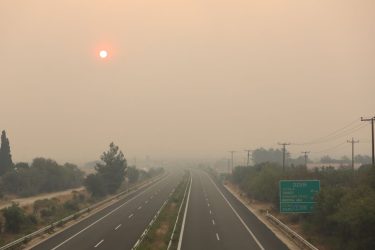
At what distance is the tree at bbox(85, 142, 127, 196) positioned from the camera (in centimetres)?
8300

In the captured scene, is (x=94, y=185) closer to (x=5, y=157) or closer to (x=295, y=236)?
(x=5, y=157)

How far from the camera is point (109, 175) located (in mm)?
89688

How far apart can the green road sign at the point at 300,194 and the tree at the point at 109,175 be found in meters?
49.2

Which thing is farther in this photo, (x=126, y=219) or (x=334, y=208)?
(x=126, y=219)

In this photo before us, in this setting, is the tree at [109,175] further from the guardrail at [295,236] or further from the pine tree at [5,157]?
the guardrail at [295,236]

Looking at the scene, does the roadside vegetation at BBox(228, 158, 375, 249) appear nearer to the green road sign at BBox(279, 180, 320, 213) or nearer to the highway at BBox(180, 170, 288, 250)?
the green road sign at BBox(279, 180, 320, 213)

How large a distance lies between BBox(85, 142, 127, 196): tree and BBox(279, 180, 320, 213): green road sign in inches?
1936

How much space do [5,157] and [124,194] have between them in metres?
32.6

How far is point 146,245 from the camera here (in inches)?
1240

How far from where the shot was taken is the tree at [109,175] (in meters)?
83.0

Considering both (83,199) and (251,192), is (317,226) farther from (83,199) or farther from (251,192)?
(83,199)

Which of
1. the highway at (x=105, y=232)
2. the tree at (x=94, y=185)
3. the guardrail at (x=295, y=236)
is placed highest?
the tree at (x=94, y=185)

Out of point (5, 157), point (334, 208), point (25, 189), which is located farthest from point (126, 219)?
point (5, 157)

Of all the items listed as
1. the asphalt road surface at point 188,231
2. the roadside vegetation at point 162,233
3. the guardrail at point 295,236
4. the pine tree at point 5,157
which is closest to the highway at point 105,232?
the asphalt road surface at point 188,231
